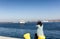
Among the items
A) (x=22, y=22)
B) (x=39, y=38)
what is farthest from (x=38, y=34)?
(x=22, y=22)

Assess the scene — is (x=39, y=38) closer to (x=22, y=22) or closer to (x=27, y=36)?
(x=27, y=36)

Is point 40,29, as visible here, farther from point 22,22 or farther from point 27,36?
point 22,22

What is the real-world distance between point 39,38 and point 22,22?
145254 mm

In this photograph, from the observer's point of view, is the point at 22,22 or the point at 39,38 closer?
the point at 39,38

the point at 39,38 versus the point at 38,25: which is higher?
the point at 38,25

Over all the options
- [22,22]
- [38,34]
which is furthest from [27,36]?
[22,22]

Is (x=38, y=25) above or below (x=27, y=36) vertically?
above

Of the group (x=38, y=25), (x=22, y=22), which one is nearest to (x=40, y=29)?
(x=38, y=25)

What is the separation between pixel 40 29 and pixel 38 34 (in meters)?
0.27

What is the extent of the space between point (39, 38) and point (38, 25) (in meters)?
0.64

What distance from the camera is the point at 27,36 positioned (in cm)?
847

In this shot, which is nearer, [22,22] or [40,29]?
[40,29]

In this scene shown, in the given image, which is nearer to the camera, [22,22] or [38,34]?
[38,34]

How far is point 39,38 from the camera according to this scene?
8.31 metres
